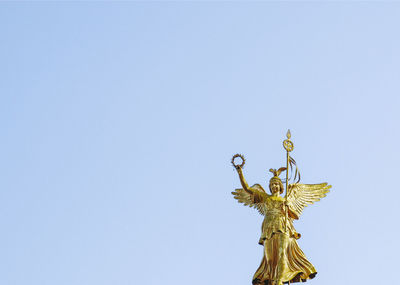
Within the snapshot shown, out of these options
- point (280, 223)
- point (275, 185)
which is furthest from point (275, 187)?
point (280, 223)

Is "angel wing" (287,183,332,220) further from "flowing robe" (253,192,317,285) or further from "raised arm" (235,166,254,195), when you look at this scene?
"raised arm" (235,166,254,195)

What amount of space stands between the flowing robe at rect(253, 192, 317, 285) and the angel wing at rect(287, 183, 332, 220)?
280 millimetres

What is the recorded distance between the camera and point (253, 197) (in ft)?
99.0

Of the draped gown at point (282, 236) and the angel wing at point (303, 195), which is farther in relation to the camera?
the angel wing at point (303, 195)

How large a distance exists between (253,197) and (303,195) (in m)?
1.43

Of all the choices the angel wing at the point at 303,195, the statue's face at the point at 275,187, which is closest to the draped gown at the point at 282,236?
the angel wing at the point at 303,195

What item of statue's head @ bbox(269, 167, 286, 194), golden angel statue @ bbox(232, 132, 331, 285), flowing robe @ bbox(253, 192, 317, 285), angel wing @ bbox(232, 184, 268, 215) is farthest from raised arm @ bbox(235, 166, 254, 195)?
flowing robe @ bbox(253, 192, 317, 285)

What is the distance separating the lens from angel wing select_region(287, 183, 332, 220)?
97.8 feet

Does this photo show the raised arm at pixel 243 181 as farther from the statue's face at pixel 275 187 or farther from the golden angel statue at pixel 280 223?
the statue's face at pixel 275 187

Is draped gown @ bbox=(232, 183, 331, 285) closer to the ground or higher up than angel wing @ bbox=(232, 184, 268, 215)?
closer to the ground

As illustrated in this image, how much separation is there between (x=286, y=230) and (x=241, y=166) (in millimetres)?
2204

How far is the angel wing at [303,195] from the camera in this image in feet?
97.8

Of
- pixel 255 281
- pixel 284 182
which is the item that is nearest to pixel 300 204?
pixel 284 182

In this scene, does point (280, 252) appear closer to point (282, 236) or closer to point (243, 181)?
point (282, 236)
